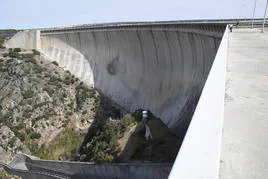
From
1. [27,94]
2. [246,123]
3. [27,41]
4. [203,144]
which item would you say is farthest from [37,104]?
[203,144]

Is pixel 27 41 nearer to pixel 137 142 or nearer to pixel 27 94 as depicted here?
pixel 27 94

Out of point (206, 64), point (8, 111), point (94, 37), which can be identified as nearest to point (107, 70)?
→ point (94, 37)

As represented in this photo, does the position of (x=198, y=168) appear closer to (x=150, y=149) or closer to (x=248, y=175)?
(x=248, y=175)

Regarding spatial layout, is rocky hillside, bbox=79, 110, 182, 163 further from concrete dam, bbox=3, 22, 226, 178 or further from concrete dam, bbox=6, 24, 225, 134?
concrete dam, bbox=6, 24, 225, 134

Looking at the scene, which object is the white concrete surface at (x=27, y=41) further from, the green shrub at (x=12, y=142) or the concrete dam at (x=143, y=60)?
the green shrub at (x=12, y=142)

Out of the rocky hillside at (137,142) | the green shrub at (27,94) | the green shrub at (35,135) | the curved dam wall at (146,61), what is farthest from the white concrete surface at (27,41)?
the rocky hillside at (137,142)

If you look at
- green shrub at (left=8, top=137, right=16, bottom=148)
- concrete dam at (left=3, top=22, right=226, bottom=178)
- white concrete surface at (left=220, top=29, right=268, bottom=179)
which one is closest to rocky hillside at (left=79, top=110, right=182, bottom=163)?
concrete dam at (left=3, top=22, right=226, bottom=178)
